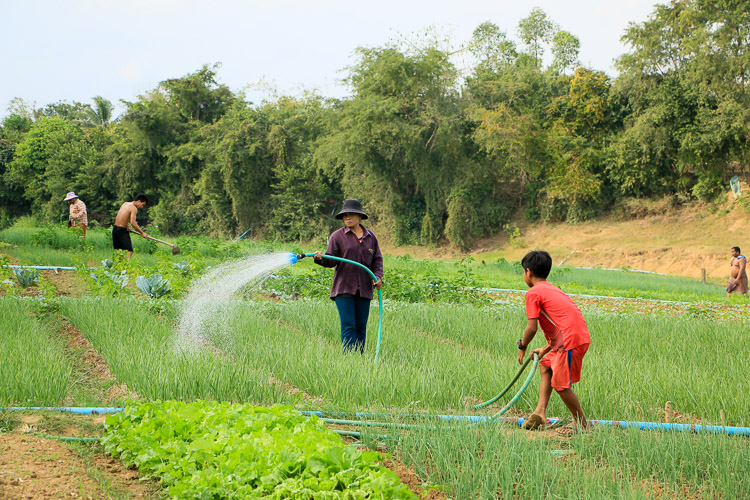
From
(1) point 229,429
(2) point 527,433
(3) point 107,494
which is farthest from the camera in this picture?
(2) point 527,433

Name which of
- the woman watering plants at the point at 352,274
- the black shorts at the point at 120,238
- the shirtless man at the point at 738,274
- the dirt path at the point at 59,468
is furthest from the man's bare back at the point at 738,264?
the dirt path at the point at 59,468

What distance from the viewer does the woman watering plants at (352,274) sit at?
5789 millimetres

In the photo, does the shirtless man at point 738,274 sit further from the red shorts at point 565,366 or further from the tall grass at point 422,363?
the red shorts at point 565,366

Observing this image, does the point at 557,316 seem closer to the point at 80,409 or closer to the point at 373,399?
the point at 373,399

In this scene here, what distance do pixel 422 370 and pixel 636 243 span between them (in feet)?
66.7

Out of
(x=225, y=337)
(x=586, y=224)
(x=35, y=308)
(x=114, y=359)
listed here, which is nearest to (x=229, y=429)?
(x=114, y=359)

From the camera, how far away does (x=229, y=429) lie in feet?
9.93

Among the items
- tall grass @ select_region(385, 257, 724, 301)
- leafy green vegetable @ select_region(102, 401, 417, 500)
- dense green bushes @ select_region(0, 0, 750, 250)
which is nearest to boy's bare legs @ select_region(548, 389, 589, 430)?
leafy green vegetable @ select_region(102, 401, 417, 500)

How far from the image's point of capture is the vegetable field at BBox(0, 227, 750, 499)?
2.73 metres

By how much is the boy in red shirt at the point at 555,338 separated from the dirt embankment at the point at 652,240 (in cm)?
1804

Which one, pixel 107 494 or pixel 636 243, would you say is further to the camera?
pixel 636 243

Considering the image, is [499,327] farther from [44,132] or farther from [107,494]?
[44,132]

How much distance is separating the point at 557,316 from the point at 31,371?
3498 millimetres

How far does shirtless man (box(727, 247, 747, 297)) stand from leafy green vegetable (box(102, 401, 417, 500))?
42.3 feet
